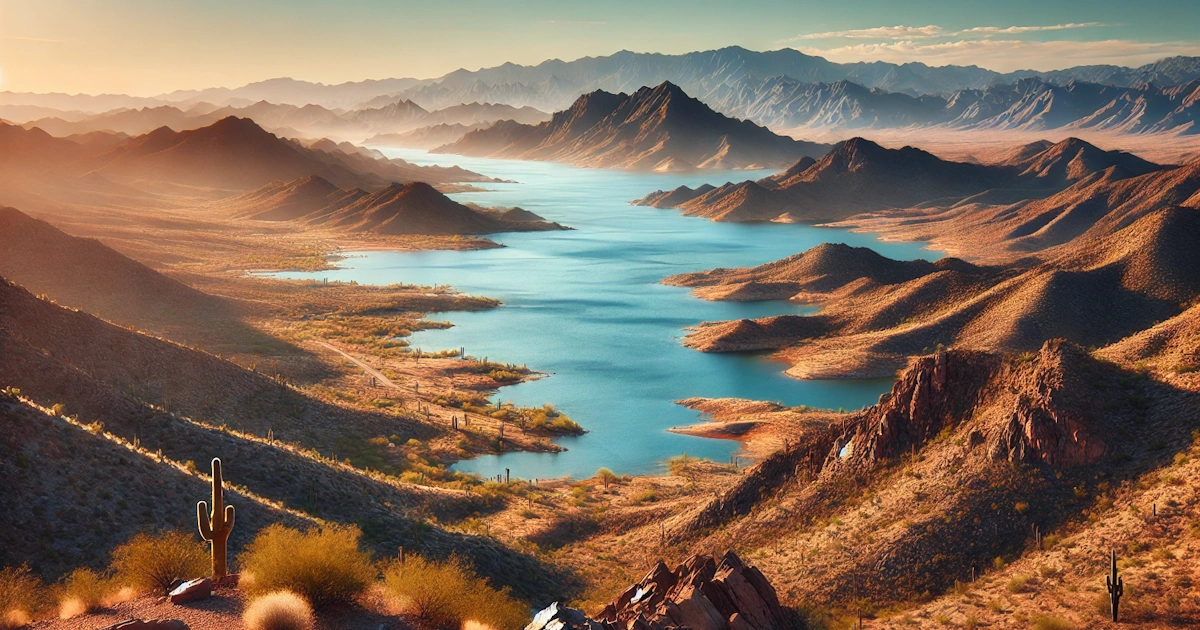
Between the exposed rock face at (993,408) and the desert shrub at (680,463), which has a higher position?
the exposed rock face at (993,408)

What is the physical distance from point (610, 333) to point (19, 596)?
217 feet

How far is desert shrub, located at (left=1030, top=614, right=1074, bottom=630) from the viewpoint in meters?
21.0

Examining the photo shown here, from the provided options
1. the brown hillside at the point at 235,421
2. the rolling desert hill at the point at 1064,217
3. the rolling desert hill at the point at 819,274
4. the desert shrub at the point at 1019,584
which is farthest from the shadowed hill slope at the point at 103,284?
the rolling desert hill at the point at 1064,217

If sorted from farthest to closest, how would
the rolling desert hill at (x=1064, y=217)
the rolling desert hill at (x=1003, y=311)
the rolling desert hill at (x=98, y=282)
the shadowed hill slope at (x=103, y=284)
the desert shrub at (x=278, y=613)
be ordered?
1. the rolling desert hill at (x=1064, y=217)
2. the rolling desert hill at (x=98, y=282)
3. the shadowed hill slope at (x=103, y=284)
4. the rolling desert hill at (x=1003, y=311)
5. the desert shrub at (x=278, y=613)

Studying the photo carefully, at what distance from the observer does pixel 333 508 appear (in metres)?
31.8

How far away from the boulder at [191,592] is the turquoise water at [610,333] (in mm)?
27334

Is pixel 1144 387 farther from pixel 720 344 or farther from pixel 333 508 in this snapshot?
pixel 720 344

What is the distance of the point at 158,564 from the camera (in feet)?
66.5

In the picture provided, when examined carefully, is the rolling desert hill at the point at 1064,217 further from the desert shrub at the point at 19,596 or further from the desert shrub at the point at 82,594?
the desert shrub at the point at 19,596

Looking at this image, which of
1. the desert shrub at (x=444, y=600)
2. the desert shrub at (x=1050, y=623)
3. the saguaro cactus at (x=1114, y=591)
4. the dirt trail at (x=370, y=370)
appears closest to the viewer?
the desert shrub at (x=444, y=600)

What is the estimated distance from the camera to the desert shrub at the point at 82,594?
18703 millimetres

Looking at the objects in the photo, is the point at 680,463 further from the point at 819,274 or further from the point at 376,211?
the point at 376,211

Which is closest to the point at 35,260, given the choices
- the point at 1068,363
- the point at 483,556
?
the point at 483,556

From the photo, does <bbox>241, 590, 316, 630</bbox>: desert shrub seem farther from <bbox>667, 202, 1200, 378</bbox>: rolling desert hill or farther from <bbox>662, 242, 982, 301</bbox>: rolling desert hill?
<bbox>662, 242, 982, 301</bbox>: rolling desert hill
